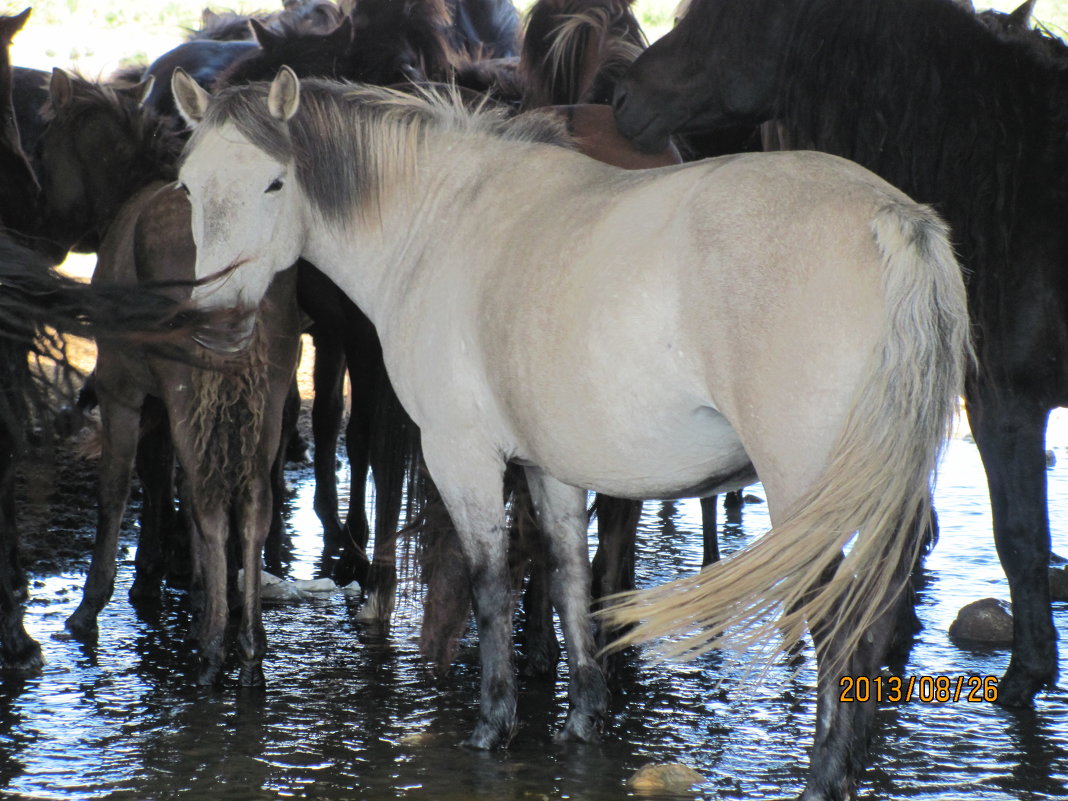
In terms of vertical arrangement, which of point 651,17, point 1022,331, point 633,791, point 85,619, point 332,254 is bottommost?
point 633,791

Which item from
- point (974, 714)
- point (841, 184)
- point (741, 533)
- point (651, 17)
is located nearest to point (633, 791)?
point (974, 714)

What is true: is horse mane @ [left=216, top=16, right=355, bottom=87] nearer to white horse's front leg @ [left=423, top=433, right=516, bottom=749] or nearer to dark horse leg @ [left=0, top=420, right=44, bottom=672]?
dark horse leg @ [left=0, top=420, right=44, bottom=672]

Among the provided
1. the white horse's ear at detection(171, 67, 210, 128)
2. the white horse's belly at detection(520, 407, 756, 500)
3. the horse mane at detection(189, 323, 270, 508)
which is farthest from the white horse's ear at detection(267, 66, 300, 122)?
the white horse's belly at detection(520, 407, 756, 500)

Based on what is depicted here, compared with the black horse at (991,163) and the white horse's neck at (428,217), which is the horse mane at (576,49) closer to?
the black horse at (991,163)

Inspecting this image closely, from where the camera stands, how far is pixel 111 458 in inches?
200

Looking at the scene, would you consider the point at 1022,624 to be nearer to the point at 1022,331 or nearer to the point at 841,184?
the point at 1022,331

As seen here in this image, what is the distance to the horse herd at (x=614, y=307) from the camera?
9.13 ft

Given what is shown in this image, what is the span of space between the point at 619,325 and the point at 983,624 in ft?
8.38

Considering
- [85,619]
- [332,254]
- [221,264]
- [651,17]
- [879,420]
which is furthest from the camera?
[651,17]

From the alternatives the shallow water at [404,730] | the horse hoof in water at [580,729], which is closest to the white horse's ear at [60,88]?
the shallow water at [404,730]

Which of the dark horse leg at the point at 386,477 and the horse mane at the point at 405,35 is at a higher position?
the horse mane at the point at 405,35

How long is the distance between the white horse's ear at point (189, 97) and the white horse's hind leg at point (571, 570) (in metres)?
1.59

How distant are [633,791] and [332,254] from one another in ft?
6.44
